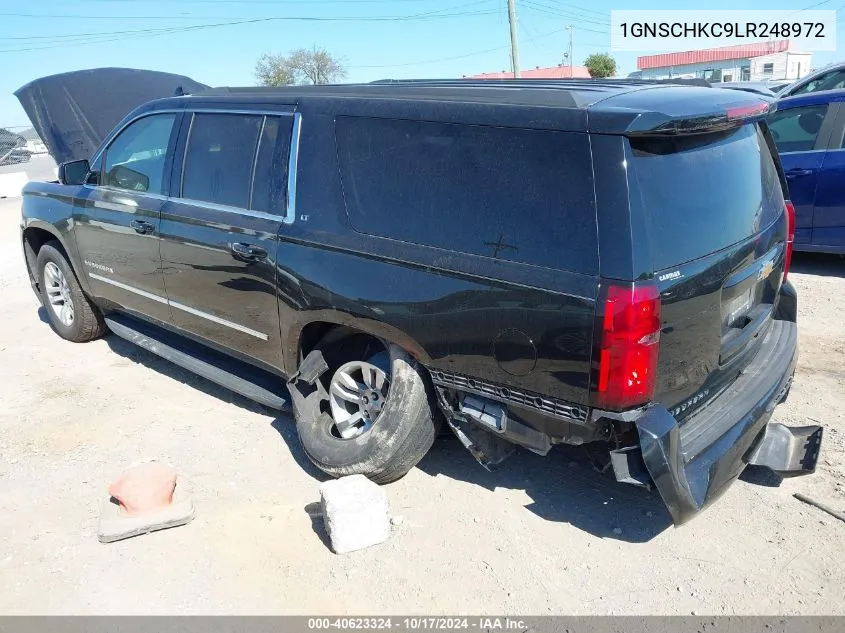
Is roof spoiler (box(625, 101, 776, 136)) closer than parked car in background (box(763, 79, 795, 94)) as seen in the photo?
Yes

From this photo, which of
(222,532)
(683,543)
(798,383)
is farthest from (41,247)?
(798,383)

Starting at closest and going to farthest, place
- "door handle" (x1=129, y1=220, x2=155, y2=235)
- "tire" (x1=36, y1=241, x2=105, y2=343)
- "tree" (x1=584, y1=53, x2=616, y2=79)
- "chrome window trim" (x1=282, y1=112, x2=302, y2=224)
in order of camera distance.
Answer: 1. "chrome window trim" (x1=282, y1=112, x2=302, y2=224)
2. "door handle" (x1=129, y1=220, x2=155, y2=235)
3. "tire" (x1=36, y1=241, x2=105, y2=343)
4. "tree" (x1=584, y1=53, x2=616, y2=79)

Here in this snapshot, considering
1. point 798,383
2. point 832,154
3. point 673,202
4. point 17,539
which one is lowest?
point 798,383

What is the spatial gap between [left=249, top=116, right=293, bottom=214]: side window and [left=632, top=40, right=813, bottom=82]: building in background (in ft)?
186

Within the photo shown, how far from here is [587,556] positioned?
3.11m

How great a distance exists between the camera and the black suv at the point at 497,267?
8.54ft

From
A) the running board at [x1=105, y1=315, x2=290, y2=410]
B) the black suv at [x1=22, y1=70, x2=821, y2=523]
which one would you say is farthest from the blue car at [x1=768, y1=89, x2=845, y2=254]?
the running board at [x1=105, y1=315, x2=290, y2=410]

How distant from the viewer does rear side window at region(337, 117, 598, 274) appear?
8.60 ft

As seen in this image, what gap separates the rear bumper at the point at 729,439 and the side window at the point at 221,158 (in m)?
2.50

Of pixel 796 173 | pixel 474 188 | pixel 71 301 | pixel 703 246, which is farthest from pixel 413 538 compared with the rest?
pixel 796 173

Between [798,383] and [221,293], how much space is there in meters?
3.70

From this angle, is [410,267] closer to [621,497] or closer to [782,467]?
[621,497]

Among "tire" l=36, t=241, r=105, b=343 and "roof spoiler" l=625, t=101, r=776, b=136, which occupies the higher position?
"roof spoiler" l=625, t=101, r=776, b=136

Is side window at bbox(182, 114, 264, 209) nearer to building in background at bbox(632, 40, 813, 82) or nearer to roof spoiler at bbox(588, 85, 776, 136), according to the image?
roof spoiler at bbox(588, 85, 776, 136)
